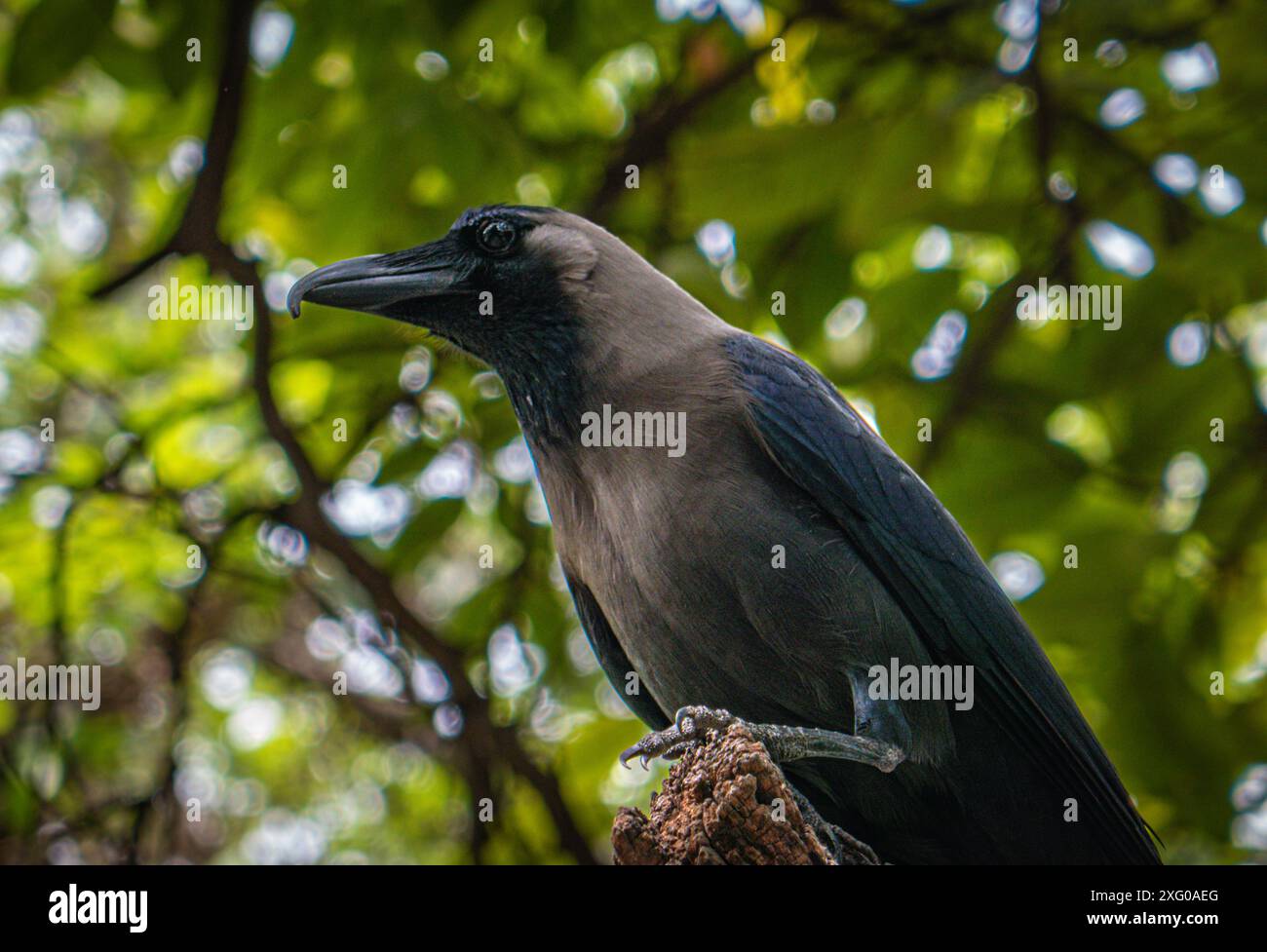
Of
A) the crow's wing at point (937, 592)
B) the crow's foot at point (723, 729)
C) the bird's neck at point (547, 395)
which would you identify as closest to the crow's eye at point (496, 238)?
the bird's neck at point (547, 395)

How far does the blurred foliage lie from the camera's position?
5.60 metres

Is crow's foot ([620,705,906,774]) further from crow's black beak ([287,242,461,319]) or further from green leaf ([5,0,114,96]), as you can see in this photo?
green leaf ([5,0,114,96])

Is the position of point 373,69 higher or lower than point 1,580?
higher

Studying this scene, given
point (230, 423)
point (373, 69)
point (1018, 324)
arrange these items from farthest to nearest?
point (230, 423), point (1018, 324), point (373, 69)

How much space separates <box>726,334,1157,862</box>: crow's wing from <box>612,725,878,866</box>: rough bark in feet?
3.51

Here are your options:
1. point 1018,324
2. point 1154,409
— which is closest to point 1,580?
point 1018,324

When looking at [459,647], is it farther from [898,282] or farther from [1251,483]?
[1251,483]

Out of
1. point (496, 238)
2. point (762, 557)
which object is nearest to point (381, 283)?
point (496, 238)

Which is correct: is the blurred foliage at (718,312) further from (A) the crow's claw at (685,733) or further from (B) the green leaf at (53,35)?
(A) the crow's claw at (685,733)

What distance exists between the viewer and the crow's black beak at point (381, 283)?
4395 millimetres

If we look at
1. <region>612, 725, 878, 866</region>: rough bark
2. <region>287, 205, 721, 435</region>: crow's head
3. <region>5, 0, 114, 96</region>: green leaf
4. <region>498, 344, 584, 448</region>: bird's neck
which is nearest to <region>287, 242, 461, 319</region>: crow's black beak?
<region>287, 205, 721, 435</region>: crow's head

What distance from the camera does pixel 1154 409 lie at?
6043 mm

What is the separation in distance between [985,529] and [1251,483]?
1190 mm

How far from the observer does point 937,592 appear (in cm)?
425
